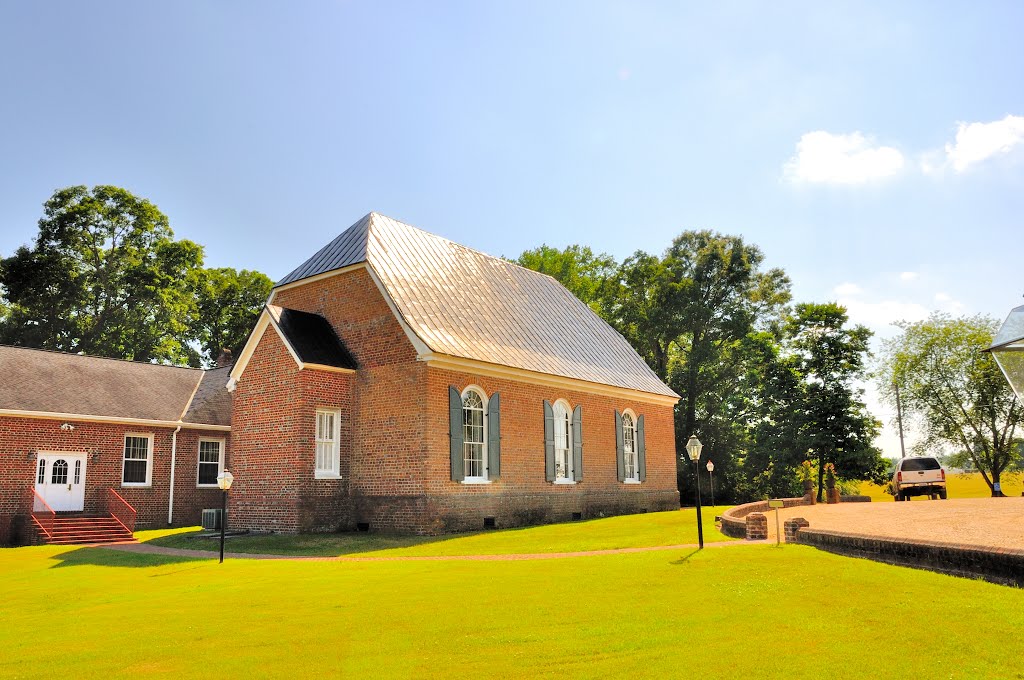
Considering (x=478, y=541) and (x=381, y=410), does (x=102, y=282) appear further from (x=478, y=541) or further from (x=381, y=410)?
(x=478, y=541)

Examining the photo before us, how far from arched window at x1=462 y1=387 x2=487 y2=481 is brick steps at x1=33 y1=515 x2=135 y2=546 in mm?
10191

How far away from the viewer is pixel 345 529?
2098 cm

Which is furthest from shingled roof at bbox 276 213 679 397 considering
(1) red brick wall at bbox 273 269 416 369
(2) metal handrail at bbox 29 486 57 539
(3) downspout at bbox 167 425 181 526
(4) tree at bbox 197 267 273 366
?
(4) tree at bbox 197 267 273 366

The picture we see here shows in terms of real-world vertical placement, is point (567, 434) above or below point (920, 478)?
above

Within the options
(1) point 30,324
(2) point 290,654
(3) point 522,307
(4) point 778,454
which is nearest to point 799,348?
(4) point 778,454

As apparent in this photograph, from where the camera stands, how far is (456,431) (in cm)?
2072

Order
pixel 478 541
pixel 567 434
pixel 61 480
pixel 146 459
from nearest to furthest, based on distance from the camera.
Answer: pixel 478 541
pixel 61 480
pixel 567 434
pixel 146 459

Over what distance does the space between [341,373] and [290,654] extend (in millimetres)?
14801

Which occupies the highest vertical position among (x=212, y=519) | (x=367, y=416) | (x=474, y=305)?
(x=474, y=305)

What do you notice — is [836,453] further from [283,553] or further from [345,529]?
[283,553]

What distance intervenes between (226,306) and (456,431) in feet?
116

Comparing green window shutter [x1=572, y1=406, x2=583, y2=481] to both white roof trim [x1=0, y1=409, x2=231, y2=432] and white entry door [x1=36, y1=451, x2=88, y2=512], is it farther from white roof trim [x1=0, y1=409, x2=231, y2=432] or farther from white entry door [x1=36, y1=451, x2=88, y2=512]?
white entry door [x1=36, y1=451, x2=88, y2=512]

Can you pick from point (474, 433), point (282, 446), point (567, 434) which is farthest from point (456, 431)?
point (567, 434)

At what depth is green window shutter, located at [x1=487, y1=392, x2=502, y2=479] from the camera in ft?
71.5
